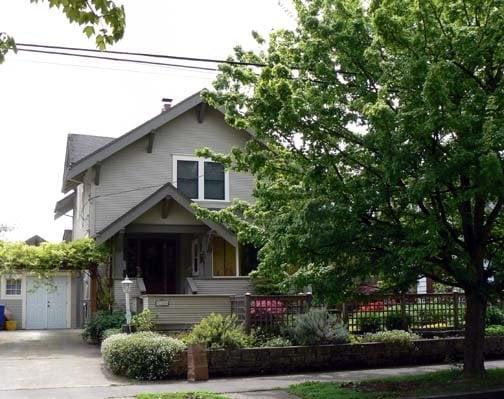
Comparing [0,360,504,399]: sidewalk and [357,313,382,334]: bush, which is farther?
[357,313,382,334]: bush

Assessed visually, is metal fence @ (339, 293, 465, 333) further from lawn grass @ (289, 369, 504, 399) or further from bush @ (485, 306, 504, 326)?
lawn grass @ (289, 369, 504, 399)

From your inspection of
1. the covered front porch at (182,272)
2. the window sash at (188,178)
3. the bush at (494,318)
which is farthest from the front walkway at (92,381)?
the window sash at (188,178)

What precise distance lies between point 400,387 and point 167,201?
11.5 m

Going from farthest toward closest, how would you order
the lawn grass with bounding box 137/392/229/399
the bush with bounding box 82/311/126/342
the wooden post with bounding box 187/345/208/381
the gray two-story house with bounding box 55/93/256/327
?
the gray two-story house with bounding box 55/93/256/327 < the bush with bounding box 82/311/126/342 < the wooden post with bounding box 187/345/208/381 < the lawn grass with bounding box 137/392/229/399

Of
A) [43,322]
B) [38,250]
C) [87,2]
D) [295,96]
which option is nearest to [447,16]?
[295,96]

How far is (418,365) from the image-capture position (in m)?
15.8

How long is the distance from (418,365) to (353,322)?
2.20 metres

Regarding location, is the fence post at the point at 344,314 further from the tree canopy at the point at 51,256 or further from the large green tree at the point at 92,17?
the large green tree at the point at 92,17

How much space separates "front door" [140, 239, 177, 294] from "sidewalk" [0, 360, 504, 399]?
11126mm

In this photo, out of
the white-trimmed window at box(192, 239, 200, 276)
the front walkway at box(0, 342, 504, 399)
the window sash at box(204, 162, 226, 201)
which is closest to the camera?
the front walkway at box(0, 342, 504, 399)

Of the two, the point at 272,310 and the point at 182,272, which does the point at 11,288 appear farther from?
the point at 272,310

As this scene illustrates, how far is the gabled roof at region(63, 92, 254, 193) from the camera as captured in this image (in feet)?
71.8

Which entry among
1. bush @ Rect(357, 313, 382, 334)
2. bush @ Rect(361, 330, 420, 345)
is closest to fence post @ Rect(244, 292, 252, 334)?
bush @ Rect(361, 330, 420, 345)

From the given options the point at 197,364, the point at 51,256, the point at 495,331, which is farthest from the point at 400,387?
the point at 51,256
